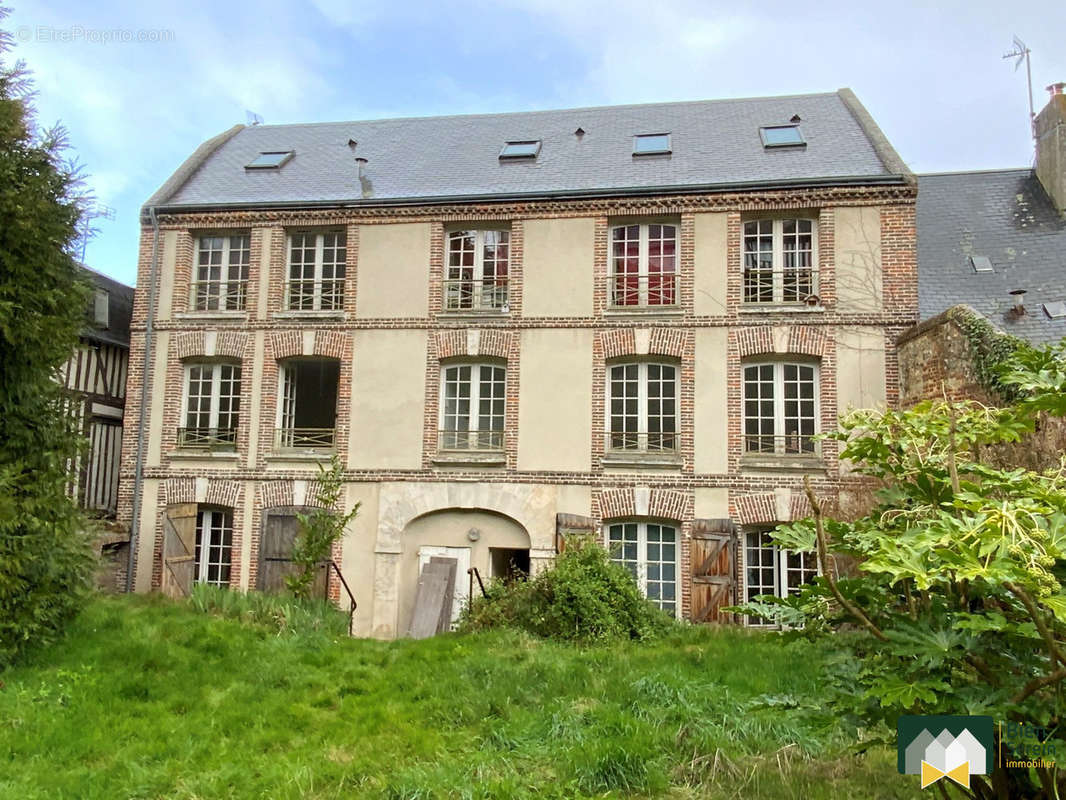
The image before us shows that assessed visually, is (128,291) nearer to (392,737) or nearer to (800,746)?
(392,737)

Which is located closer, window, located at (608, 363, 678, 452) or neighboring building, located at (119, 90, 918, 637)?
neighboring building, located at (119, 90, 918, 637)

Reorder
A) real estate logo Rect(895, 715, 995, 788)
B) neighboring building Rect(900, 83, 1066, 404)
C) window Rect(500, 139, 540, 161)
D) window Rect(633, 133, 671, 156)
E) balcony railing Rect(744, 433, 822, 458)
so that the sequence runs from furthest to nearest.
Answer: window Rect(500, 139, 540, 161) → window Rect(633, 133, 671, 156) → balcony railing Rect(744, 433, 822, 458) → neighboring building Rect(900, 83, 1066, 404) → real estate logo Rect(895, 715, 995, 788)

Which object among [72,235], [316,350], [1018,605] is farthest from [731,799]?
[316,350]

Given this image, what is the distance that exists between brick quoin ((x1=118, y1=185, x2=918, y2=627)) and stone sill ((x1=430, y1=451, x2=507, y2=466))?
95 mm

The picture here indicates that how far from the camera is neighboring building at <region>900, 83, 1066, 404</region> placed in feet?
33.9

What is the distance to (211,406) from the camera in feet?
43.4

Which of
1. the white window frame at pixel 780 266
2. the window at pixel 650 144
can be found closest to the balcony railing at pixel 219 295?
the window at pixel 650 144

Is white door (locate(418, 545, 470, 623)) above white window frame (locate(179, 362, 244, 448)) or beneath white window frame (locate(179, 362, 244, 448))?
beneath

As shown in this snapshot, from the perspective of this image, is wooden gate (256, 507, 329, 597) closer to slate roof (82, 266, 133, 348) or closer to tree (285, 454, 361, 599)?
tree (285, 454, 361, 599)

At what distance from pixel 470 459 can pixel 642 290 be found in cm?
397

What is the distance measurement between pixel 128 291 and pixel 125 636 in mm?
12193

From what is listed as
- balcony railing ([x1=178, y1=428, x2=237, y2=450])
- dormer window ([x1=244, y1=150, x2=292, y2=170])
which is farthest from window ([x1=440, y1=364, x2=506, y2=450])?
→ dormer window ([x1=244, y1=150, x2=292, y2=170])

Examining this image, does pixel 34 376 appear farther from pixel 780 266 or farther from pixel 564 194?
pixel 780 266

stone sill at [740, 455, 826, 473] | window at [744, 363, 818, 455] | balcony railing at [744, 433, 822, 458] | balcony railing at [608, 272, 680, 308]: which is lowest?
stone sill at [740, 455, 826, 473]
